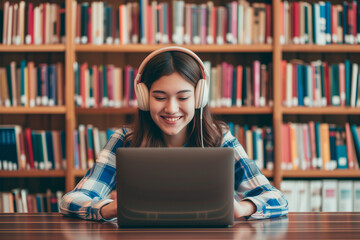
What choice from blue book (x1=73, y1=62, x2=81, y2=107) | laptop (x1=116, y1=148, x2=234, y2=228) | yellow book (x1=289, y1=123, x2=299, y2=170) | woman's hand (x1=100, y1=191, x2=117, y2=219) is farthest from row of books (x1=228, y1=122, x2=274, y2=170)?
laptop (x1=116, y1=148, x2=234, y2=228)

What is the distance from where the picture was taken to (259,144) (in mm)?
2529

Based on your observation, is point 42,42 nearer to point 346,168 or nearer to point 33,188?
point 33,188

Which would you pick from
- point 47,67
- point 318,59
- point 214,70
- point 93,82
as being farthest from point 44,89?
point 318,59

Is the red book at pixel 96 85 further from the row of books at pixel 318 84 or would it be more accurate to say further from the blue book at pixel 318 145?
the blue book at pixel 318 145

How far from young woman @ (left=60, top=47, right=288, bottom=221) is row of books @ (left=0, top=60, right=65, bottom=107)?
3.78ft

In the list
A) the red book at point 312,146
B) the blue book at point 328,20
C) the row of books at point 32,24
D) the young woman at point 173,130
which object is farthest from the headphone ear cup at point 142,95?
the blue book at point 328,20

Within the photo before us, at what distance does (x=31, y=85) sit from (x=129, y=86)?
0.57 metres

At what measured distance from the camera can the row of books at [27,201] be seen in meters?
2.54

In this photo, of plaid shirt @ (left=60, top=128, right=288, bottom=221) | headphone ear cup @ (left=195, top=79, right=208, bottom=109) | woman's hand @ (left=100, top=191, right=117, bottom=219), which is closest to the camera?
woman's hand @ (left=100, top=191, right=117, bottom=219)

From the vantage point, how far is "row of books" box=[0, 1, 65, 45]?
250cm

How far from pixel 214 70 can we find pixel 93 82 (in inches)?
27.5

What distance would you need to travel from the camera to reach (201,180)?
2.86 feet

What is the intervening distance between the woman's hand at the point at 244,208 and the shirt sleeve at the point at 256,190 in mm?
11

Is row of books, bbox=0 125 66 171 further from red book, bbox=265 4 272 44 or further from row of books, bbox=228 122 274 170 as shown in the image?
red book, bbox=265 4 272 44
